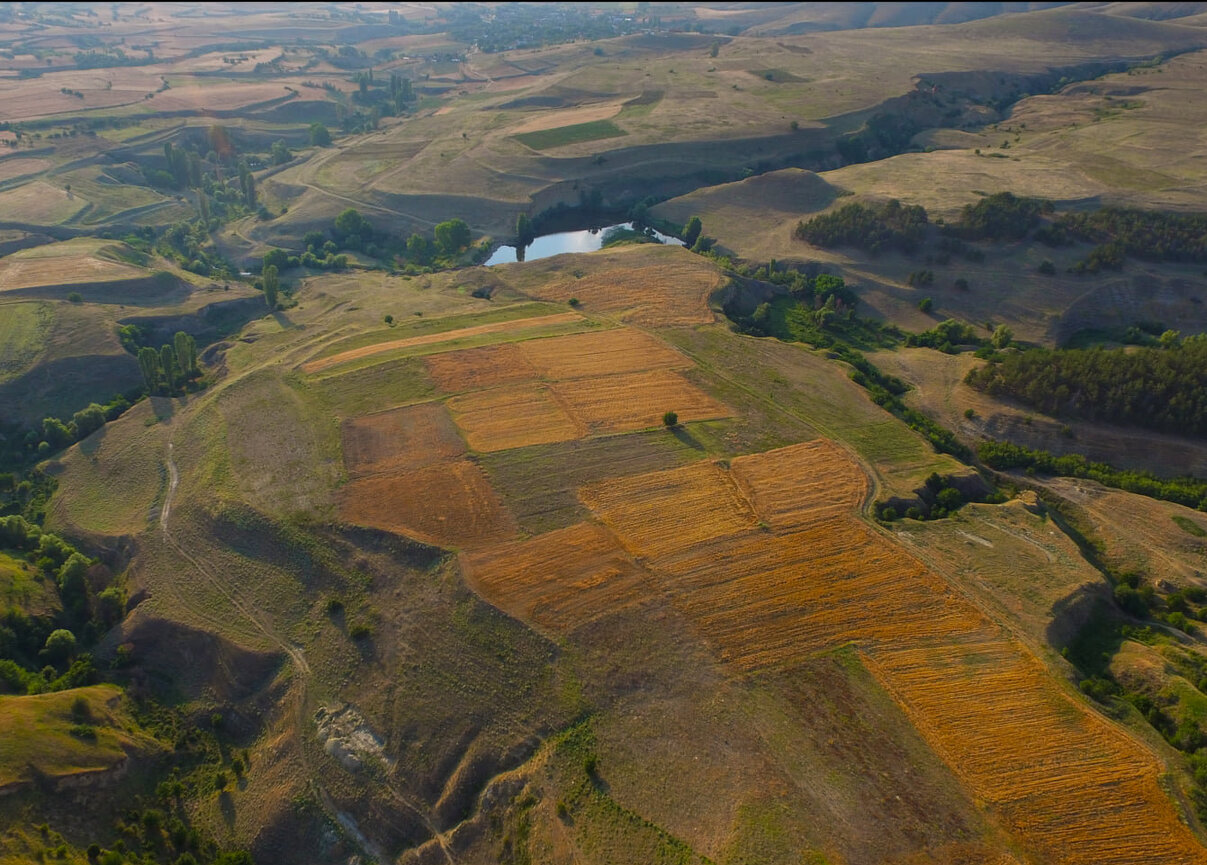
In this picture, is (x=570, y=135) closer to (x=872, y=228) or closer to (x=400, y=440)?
(x=872, y=228)

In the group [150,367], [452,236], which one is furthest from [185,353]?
[452,236]

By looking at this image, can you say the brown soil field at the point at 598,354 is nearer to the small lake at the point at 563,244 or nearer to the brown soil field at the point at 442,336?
the brown soil field at the point at 442,336

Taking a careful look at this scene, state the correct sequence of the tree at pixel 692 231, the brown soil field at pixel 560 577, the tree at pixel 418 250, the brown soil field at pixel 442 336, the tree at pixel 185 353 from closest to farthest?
1. the brown soil field at pixel 560 577
2. the tree at pixel 185 353
3. the brown soil field at pixel 442 336
4. the tree at pixel 692 231
5. the tree at pixel 418 250

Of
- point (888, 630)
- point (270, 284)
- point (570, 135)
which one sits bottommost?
point (888, 630)

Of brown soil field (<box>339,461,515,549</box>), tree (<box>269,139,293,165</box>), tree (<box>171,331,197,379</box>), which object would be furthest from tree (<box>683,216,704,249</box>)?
tree (<box>269,139,293,165</box>)

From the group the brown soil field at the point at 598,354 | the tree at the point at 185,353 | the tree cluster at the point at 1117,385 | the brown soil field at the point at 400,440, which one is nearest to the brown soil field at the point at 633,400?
the brown soil field at the point at 598,354

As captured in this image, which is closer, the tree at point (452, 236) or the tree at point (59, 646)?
the tree at point (59, 646)

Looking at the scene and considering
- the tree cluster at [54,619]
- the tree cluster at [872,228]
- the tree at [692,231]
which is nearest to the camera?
the tree cluster at [54,619]
